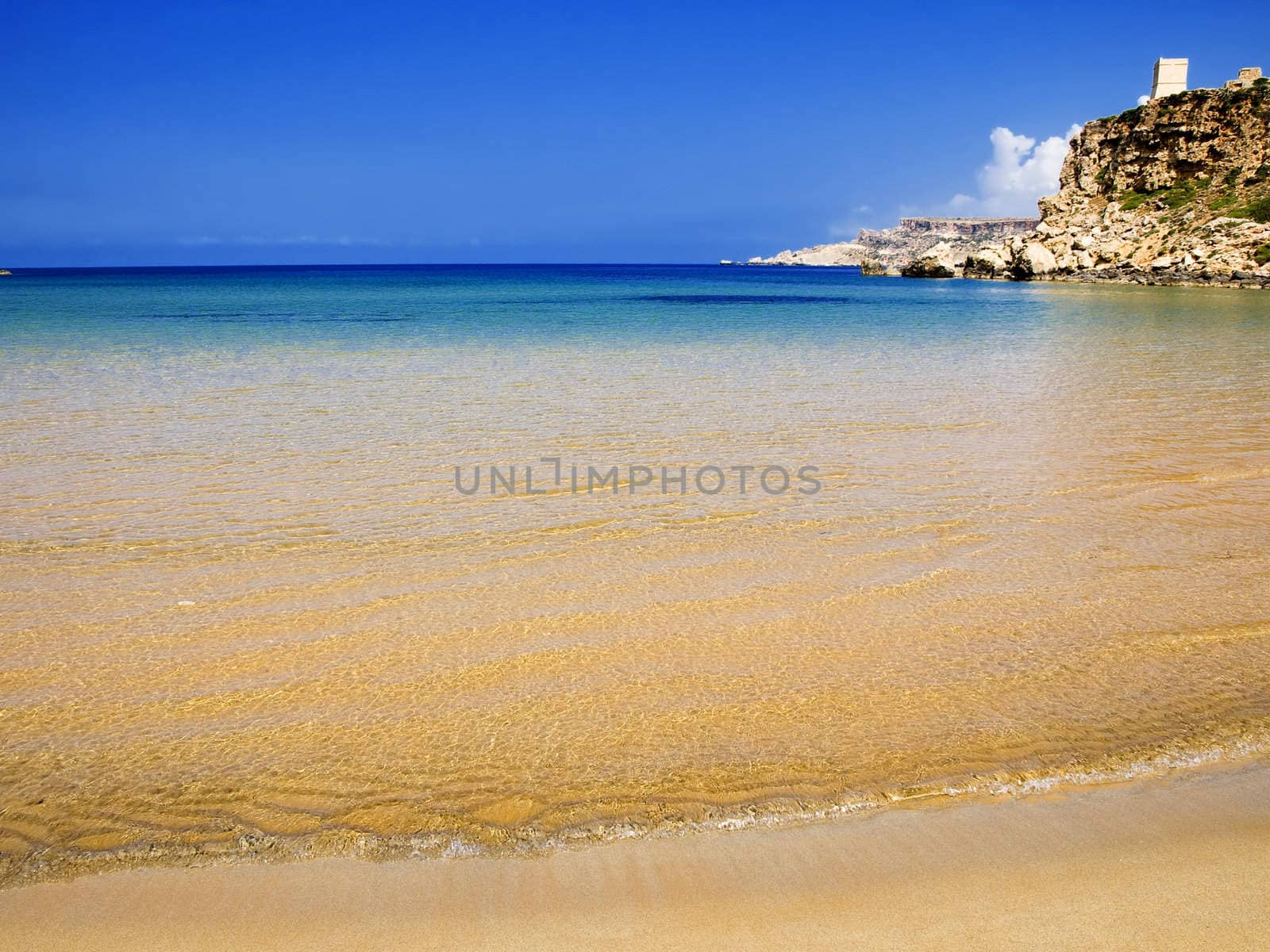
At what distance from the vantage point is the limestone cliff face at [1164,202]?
5322 centimetres

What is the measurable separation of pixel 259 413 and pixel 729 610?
8222mm

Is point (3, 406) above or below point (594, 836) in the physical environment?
above

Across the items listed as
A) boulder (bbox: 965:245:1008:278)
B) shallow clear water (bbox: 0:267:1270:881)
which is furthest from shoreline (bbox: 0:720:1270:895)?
boulder (bbox: 965:245:1008:278)

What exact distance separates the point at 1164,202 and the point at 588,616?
7758 cm

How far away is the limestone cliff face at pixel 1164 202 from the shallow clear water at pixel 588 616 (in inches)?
2091

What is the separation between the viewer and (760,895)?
2482mm

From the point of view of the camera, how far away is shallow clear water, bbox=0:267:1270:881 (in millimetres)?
2994

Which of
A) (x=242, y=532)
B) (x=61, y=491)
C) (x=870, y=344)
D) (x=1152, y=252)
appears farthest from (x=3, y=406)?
(x=1152, y=252)

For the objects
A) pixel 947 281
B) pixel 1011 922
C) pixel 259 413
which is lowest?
pixel 1011 922

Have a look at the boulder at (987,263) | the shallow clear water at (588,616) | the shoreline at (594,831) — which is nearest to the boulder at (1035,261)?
the boulder at (987,263)

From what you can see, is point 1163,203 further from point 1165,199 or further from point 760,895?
point 760,895

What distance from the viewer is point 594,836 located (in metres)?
2.73

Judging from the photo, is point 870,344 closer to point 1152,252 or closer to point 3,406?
point 3,406

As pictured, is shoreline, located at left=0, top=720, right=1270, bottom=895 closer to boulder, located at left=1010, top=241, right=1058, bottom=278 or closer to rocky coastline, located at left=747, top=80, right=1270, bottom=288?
rocky coastline, located at left=747, top=80, right=1270, bottom=288
